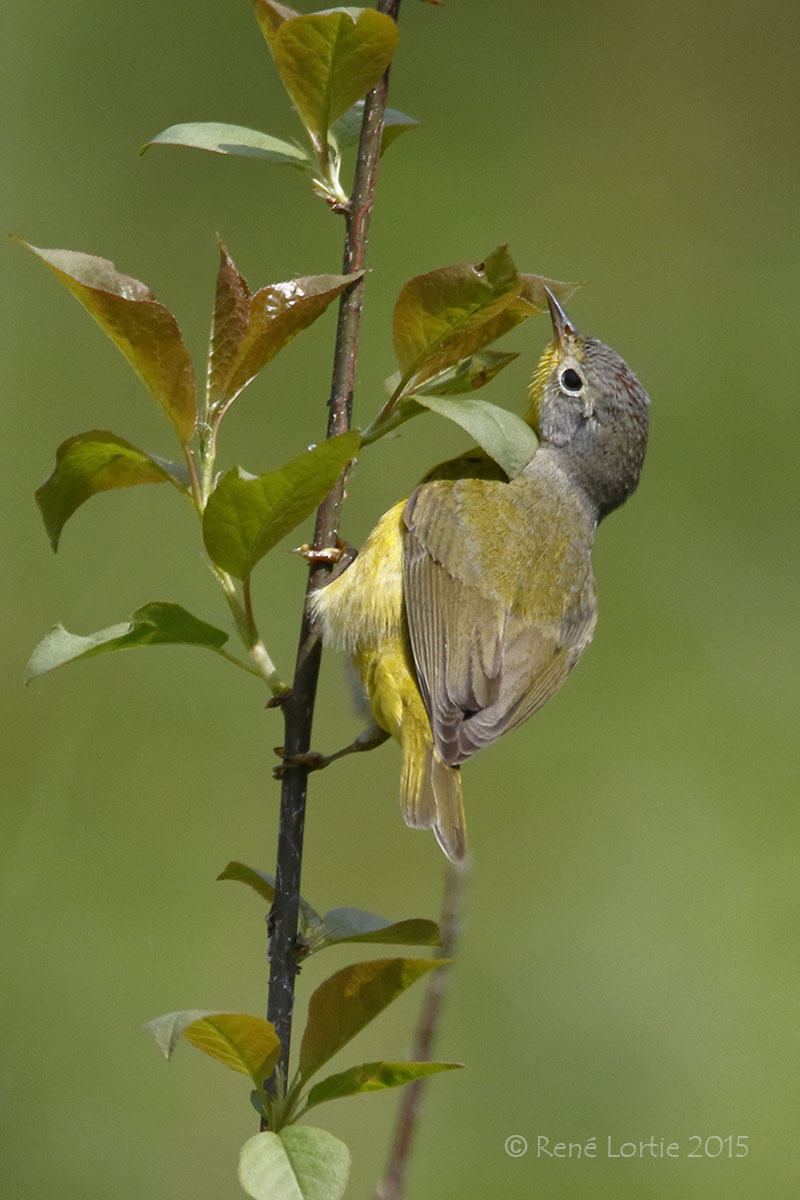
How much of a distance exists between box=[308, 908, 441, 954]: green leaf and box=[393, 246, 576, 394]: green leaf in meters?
0.65

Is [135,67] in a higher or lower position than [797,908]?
higher

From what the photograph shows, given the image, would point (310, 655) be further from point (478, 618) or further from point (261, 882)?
point (478, 618)

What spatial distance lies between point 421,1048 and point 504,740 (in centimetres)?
337

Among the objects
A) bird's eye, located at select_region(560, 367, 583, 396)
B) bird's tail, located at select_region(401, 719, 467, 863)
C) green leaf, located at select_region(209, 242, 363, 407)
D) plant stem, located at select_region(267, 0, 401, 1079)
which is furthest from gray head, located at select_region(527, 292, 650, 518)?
green leaf, located at select_region(209, 242, 363, 407)

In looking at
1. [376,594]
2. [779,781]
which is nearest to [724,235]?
[779,781]

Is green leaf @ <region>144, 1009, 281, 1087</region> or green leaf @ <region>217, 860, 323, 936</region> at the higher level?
green leaf @ <region>217, 860, 323, 936</region>

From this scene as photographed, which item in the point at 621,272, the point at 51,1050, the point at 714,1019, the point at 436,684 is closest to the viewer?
the point at 436,684

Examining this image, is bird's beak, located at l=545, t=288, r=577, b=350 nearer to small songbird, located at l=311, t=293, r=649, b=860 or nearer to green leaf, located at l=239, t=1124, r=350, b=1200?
small songbird, located at l=311, t=293, r=649, b=860

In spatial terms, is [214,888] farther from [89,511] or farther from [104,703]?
[89,511]

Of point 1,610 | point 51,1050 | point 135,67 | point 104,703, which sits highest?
point 135,67

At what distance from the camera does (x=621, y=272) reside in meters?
5.05

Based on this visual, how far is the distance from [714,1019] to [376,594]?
210 centimetres

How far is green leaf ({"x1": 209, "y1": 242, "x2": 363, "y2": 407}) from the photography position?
4.59ft

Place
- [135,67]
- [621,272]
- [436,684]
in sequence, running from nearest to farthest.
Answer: [436,684]
[135,67]
[621,272]
